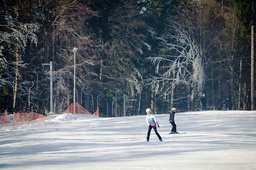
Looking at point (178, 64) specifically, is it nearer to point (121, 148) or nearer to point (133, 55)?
point (133, 55)

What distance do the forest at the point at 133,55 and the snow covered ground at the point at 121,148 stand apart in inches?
655

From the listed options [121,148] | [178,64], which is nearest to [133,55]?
[178,64]

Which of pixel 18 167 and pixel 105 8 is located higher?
pixel 105 8

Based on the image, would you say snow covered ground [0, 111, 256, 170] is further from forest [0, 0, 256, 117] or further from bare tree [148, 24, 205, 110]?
bare tree [148, 24, 205, 110]

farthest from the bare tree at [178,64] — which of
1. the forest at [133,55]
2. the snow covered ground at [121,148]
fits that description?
the snow covered ground at [121,148]

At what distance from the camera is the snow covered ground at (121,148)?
15.7 m

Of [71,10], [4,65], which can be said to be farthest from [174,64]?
[4,65]

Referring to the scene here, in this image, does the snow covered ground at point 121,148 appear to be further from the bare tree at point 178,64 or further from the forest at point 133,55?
the bare tree at point 178,64

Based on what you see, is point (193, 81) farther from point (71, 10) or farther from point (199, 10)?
point (71, 10)

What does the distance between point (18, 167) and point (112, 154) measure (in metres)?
4.56

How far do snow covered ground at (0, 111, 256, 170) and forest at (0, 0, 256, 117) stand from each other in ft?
54.6

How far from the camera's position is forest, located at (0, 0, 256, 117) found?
1993 inches

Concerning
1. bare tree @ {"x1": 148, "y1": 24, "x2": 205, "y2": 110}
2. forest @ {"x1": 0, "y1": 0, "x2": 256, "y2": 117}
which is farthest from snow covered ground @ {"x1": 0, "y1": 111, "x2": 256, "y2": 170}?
bare tree @ {"x1": 148, "y1": 24, "x2": 205, "y2": 110}

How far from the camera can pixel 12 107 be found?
47.5 meters
